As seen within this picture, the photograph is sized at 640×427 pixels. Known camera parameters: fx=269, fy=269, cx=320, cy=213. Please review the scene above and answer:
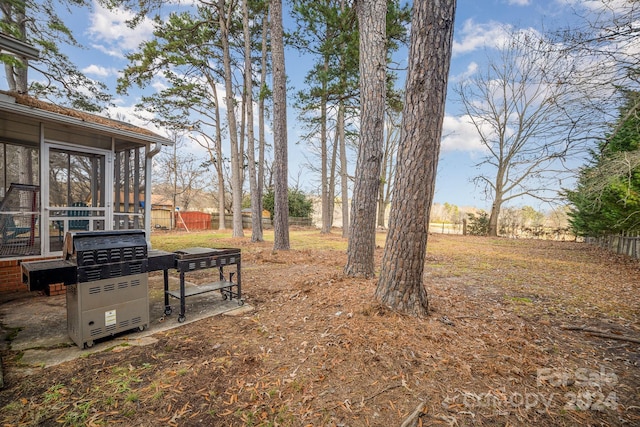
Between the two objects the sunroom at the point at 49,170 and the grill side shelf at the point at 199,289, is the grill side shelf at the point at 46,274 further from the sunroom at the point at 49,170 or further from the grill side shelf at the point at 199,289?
the sunroom at the point at 49,170

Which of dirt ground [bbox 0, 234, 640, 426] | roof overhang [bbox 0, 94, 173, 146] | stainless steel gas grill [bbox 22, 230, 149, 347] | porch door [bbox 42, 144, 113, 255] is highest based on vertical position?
roof overhang [bbox 0, 94, 173, 146]

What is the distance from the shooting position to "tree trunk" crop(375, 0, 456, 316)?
2885mm

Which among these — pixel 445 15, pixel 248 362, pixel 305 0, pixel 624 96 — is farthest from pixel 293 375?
pixel 305 0

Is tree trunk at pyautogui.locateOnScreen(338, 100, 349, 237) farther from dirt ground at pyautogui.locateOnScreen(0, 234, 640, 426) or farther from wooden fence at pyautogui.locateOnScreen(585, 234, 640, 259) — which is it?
dirt ground at pyautogui.locateOnScreen(0, 234, 640, 426)

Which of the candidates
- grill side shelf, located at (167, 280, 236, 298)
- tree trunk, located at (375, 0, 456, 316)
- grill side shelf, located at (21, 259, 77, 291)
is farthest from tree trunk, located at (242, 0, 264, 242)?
tree trunk, located at (375, 0, 456, 316)

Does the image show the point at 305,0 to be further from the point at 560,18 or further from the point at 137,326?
the point at 137,326

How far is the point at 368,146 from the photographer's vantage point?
470 cm

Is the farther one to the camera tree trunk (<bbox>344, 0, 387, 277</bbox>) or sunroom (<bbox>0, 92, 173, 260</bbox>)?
sunroom (<bbox>0, 92, 173, 260</bbox>)

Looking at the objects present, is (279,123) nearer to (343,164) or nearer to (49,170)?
(49,170)

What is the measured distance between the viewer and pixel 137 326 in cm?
297

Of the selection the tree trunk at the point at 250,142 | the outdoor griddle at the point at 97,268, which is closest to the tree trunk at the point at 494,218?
the tree trunk at the point at 250,142

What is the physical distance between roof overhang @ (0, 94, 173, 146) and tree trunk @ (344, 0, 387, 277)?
4.63 m

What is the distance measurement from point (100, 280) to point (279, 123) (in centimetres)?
654

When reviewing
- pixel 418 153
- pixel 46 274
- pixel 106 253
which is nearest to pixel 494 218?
pixel 418 153
